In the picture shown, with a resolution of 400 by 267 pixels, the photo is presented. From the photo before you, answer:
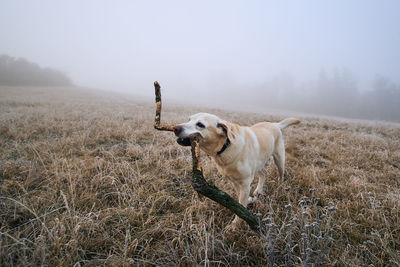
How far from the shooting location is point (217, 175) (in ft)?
9.55

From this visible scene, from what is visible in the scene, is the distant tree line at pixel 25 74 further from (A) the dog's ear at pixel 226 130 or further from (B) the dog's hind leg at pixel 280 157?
(B) the dog's hind leg at pixel 280 157

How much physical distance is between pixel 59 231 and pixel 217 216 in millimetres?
1593

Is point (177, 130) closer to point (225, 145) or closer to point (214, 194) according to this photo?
point (225, 145)

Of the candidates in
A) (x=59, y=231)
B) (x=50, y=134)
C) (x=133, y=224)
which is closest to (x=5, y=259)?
(x=59, y=231)

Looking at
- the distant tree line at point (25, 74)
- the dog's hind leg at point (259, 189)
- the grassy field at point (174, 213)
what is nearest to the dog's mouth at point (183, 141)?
the grassy field at point (174, 213)

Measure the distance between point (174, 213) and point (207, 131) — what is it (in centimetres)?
110

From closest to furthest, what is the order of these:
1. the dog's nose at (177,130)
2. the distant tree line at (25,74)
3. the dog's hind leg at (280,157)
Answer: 1. the dog's nose at (177,130)
2. the dog's hind leg at (280,157)
3. the distant tree line at (25,74)

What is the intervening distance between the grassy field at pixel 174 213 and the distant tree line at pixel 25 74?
42885mm

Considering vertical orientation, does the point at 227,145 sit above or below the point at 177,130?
below

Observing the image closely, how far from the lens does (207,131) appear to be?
2.03m

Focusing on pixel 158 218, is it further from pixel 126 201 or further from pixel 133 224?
pixel 126 201

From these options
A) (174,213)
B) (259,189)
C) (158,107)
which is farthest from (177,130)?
(259,189)

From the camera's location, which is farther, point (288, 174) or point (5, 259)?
point (288, 174)

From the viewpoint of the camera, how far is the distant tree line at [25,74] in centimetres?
3058
